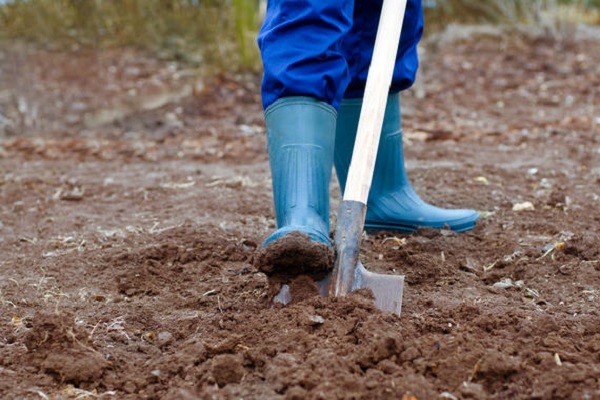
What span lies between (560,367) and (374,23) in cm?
116

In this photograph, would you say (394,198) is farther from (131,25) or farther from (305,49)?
(131,25)

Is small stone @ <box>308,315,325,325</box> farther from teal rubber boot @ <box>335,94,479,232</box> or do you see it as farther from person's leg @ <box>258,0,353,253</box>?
teal rubber boot @ <box>335,94,479,232</box>

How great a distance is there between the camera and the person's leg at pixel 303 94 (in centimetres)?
180

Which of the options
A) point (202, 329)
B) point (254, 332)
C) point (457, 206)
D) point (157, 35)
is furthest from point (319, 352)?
point (157, 35)

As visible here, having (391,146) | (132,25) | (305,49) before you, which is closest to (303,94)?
(305,49)

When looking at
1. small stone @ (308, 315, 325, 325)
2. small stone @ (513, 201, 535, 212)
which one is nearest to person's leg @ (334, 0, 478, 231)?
small stone @ (513, 201, 535, 212)

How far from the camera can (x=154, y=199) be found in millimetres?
3184

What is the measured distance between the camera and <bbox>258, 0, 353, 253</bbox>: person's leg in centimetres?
180

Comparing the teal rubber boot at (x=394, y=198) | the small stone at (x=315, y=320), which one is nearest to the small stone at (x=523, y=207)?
the teal rubber boot at (x=394, y=198)

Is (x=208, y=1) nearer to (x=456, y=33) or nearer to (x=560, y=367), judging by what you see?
(x=456, y=33)

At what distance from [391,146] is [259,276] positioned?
27.6 inches

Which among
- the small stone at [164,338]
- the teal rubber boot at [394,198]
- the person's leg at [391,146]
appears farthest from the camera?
the teal rubber boot at [394,198]

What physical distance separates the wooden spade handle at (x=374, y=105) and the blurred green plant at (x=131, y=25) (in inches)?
177

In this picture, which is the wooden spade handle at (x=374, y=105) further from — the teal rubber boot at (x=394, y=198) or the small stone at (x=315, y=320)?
the teal rubber boot at (x=394, y=198)
